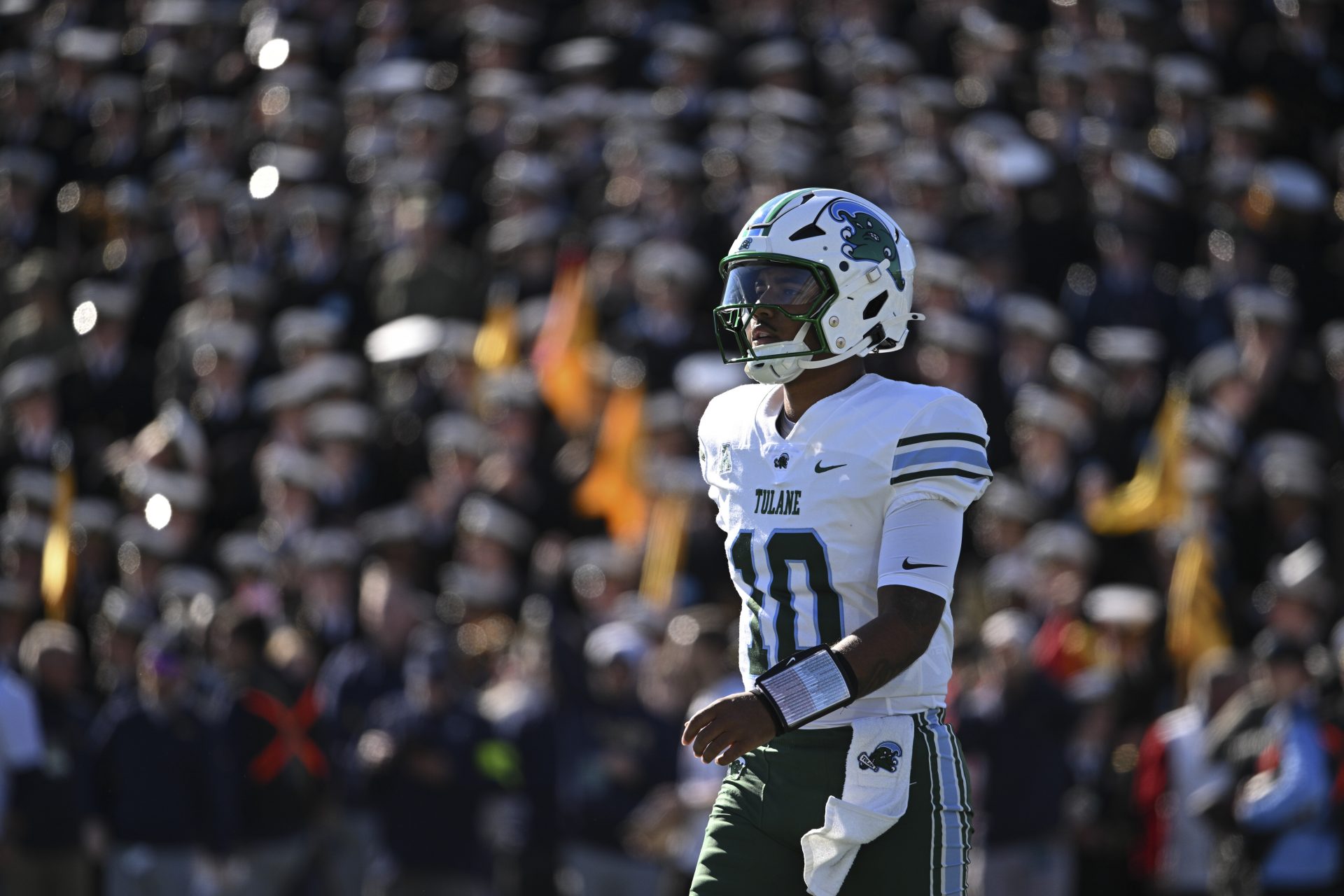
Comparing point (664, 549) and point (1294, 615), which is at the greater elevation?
point (1294, 615)

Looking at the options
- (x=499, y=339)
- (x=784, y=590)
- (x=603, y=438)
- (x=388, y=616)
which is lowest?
(x=499, y=339)

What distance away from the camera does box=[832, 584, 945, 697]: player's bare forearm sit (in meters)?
3.97

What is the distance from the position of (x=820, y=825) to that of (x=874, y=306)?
3.87 ft

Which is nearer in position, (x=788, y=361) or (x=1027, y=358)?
(x=788, y=361)

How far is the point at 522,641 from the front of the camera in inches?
392

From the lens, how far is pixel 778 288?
4.40 meters

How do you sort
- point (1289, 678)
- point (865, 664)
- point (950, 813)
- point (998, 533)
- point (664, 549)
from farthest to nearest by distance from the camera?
point (664, 549) → point (998, 533) → point (1289, 678) → point (950, 813) → point (865, 664)

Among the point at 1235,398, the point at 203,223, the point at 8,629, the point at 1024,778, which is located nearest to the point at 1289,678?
the point at 1024,778

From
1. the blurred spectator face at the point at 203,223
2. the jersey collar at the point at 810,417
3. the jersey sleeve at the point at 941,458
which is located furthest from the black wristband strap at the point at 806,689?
the blurred spectator face at the point at 203,223

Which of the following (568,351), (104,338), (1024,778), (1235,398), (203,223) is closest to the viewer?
(1024,778)

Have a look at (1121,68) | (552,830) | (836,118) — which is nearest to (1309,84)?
(1121,68)

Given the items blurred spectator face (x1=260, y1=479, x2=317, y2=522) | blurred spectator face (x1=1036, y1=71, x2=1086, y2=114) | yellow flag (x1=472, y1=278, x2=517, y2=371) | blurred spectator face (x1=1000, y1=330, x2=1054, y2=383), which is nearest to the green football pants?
blurred spectator face (x1=1000, y1=330, x2=1054, y2=383)

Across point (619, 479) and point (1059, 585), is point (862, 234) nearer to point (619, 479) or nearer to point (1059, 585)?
point (1059, 585)

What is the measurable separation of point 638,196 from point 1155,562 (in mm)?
4778
